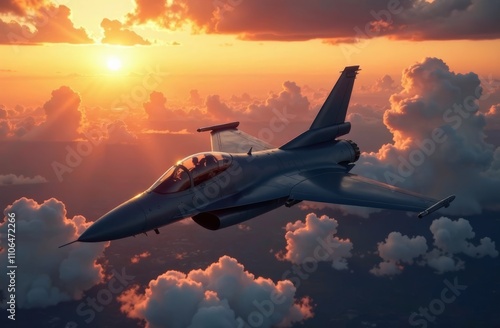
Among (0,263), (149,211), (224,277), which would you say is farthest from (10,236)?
(0,263)

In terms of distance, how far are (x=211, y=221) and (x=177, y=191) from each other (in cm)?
241

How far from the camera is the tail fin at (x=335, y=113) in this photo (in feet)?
91.6

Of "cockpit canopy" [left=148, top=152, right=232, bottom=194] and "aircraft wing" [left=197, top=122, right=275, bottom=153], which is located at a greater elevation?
"aircraft wing" [left=197, top=122, right=275, bottom=153]

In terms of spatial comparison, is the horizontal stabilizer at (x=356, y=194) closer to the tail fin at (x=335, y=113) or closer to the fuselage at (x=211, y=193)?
the fuselage at (x=211, y=193)

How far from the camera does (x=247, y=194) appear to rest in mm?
20078

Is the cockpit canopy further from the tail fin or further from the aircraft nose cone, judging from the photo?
the tail fin

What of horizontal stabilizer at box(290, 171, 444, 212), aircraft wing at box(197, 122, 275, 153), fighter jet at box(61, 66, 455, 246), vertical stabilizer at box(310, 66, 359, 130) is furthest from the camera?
vertical stabilizer at box(310, 66, 359, 130)

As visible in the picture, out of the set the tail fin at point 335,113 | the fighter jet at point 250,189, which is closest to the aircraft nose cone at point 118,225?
the fighter jet at point 250,189

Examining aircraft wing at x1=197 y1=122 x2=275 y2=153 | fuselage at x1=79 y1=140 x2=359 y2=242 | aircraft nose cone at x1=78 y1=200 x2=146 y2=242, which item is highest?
aircraft wing at x1=197 y1=122 x2=275 y2=153

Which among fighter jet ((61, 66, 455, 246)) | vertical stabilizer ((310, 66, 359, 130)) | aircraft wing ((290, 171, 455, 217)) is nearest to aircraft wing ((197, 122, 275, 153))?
fighter jet ((61, 66, 455, 246))

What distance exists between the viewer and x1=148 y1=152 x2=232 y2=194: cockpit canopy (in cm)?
1747

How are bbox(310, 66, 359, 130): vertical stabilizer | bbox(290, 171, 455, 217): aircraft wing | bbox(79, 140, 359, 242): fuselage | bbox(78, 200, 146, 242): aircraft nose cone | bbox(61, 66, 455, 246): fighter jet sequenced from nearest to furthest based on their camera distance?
bbox(78, 200, 146, 242): aircraft nose cone
bbox(79, 140, 359, 242): fuselage
bbox(61, 66, 455, 246): fighter jet
bbox(290, 171, 455, 217): aircraft wing
bbox(310, 66, 359, 130): vertical stabilizer

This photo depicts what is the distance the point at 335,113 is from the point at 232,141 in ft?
26.6

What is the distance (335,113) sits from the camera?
29375 mm
